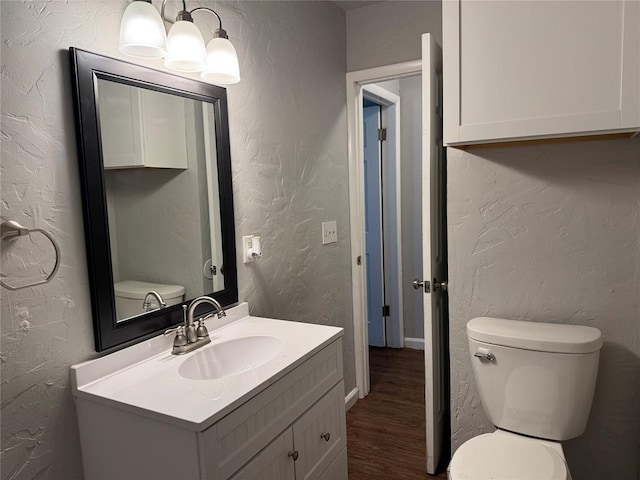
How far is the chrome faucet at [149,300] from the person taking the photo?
145 centimetres

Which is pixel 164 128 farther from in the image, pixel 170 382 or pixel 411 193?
pixel 411 193

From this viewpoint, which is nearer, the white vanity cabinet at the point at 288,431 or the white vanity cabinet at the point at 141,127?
the white vanity cabinet at the point at 288,431

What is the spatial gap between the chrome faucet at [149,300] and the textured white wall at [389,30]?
1.78m

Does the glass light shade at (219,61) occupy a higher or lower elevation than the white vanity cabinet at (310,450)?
higher

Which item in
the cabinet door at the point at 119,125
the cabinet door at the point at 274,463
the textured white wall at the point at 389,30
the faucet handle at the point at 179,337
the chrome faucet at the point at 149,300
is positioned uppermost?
the textured white wall at the point at 389,30

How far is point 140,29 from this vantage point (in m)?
1.26

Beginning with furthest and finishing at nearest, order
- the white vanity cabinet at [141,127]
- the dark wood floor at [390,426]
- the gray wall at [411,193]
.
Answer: the gray wall at [411,193]
the dark wood floor at [390,426]
the white vanity cabinet at [141,127]

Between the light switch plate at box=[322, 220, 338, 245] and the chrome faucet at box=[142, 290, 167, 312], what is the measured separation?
1095 mm

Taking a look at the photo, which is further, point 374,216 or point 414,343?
point 414,343

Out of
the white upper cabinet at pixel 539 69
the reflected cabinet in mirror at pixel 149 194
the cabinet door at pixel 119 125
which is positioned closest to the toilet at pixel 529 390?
the white upper cabinet at pixel 539 69

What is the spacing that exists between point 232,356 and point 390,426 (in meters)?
1.33

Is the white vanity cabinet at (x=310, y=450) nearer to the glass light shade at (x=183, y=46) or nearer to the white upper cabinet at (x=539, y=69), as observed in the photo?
the white upper cabinet at (x=539, y=69)

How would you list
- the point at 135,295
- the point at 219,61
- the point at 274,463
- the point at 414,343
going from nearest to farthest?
the point at 274,463 < the point at 135,295 < the point at 219,61 < the point at 414,343

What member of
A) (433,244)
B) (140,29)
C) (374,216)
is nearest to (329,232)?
(433,244)
